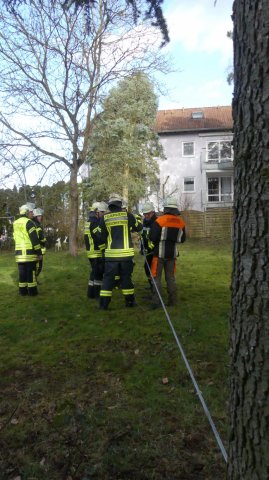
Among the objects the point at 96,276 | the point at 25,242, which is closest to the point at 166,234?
the point at 96,276

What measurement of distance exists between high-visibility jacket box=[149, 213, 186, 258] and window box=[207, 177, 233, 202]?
106 ft

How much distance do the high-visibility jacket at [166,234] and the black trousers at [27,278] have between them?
3.15m

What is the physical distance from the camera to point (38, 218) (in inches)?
424

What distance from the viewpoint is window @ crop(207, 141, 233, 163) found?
127 ft

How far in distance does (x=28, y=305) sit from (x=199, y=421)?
5699 millimetres

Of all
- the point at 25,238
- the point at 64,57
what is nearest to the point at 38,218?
the point at 25,238

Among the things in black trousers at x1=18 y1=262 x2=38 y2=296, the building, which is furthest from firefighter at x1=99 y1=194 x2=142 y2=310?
the building

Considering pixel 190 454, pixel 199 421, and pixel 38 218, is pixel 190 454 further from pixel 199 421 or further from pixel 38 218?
pixel 38 218

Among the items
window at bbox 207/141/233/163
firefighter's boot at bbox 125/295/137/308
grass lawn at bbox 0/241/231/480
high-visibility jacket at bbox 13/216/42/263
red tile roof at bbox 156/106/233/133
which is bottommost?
grass lawn at bbox 0/241/231/480

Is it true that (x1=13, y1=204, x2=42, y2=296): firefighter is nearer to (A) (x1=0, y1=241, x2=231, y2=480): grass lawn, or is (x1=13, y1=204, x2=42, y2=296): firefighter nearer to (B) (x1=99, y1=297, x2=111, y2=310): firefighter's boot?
(A) (x1=0, y1=241, x2=231, y2=480): grass lawn

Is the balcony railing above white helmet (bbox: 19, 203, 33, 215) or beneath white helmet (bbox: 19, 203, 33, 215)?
above

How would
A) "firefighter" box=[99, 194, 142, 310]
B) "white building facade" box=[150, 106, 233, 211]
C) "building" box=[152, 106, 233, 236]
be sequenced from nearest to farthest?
"firefighter" box=[99, 194, 142, 310] < "building" box=[152, 106, 233, 236] < "white building facade" box=[150, 106, 233, 211]

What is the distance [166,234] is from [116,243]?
3.06ft

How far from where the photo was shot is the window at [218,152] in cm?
3866
